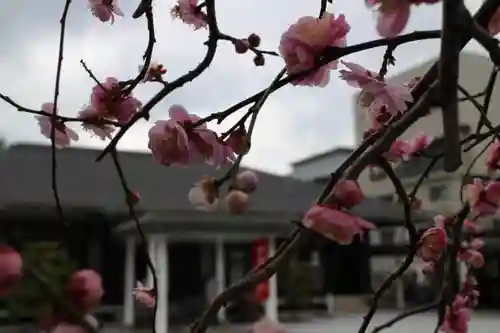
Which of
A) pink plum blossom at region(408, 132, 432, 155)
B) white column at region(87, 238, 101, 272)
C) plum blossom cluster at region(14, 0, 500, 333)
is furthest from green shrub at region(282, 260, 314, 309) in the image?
plum blossom cluster at region(14, 0, 500, 333)

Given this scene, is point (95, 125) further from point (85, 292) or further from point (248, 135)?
point (85, 292)

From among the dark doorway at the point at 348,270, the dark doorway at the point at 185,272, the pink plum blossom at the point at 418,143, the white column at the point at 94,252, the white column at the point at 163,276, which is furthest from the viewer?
the dark doorway at the point at 348,270

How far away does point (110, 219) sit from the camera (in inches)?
339

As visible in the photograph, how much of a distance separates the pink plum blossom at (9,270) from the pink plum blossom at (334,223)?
0.21 m

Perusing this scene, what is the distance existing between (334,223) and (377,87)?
0.25m

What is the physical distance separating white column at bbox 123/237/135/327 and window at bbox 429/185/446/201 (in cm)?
539

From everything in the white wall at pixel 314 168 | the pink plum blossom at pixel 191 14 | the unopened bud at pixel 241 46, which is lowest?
the unopened bud at pixel 241 46

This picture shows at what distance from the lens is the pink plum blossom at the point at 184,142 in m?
0.78

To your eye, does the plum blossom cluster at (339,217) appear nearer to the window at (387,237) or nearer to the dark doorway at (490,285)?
the window at (387,237)

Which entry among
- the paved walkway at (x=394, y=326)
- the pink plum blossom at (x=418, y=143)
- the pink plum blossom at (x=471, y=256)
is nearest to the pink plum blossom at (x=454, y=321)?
the pink plum blossom at (x=418, y=143)

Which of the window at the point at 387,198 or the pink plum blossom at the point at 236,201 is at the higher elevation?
the window at the point at 387,198

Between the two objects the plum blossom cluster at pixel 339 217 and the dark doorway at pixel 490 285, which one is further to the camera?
the dark doorway at pixel 490 285

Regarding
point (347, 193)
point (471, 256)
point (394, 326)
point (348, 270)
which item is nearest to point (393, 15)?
point (347, 193)

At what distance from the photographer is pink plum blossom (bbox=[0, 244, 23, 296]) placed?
12.9 inches
